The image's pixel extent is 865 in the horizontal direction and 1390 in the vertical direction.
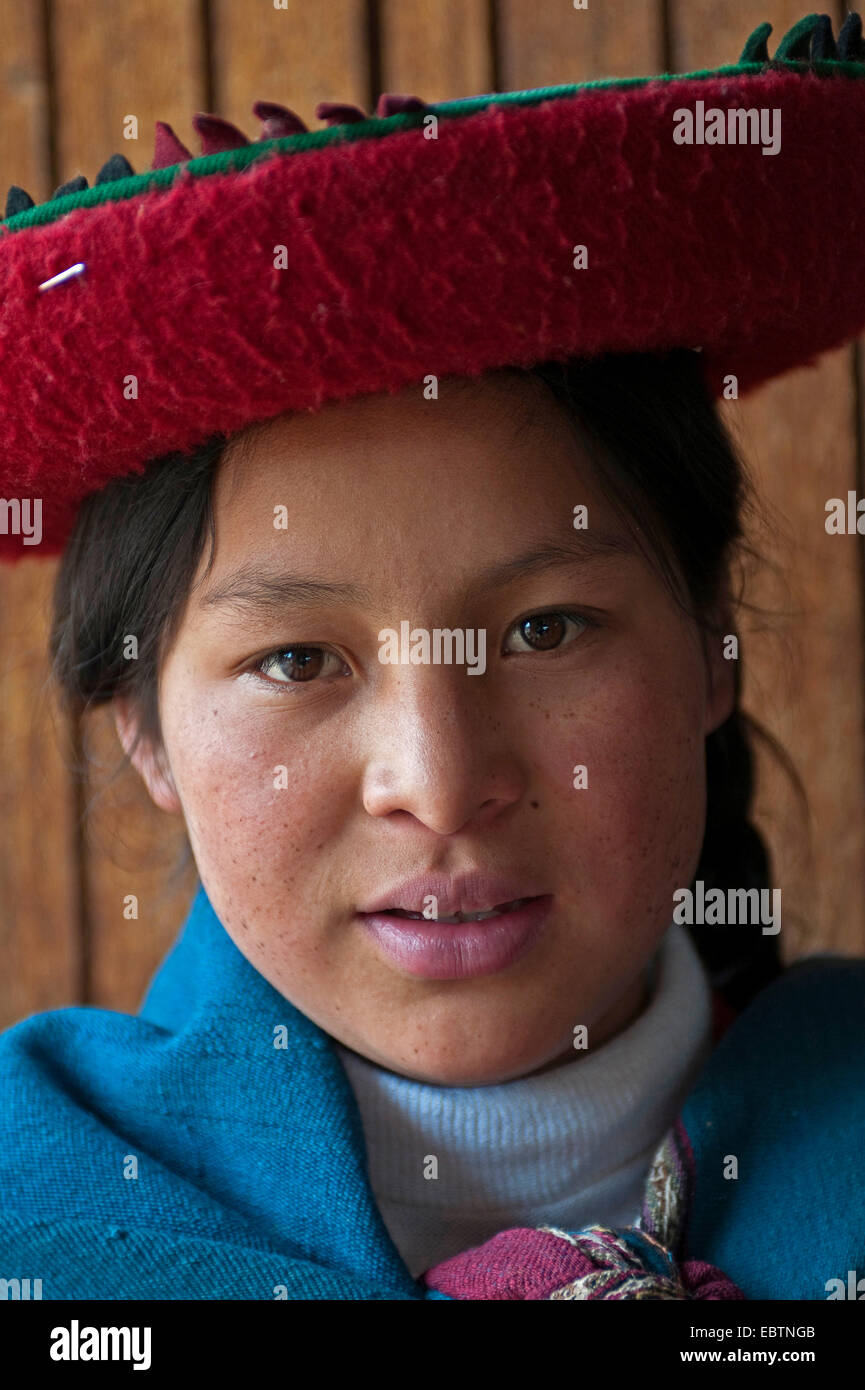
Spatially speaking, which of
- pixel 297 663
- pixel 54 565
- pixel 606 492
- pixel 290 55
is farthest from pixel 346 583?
pixel 290 55

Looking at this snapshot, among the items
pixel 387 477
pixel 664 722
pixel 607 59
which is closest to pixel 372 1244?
pixel 664 722

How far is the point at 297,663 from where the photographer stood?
3.03ft

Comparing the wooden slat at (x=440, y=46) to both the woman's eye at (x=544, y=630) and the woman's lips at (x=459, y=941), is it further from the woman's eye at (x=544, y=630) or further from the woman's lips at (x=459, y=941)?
the woman's lips at (x=459, y=941)

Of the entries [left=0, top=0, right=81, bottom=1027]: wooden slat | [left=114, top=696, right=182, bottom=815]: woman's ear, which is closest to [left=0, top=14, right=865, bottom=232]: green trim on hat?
[left=114, top=696, right=182, bottom=815]: woman's ear

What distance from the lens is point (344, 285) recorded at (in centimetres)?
77

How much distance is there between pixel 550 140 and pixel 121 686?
54 cm

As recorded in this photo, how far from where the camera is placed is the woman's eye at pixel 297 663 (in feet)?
3.01

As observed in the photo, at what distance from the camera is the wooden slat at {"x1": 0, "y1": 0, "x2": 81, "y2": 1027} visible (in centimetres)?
166

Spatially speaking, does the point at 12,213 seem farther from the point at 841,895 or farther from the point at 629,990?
the point at 841,895

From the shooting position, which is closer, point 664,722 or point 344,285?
point 344,285

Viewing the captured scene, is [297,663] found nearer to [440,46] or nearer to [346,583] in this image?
[346,583]

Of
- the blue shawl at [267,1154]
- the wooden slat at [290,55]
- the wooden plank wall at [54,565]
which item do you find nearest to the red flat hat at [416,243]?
the blue shawl at [267,1154]

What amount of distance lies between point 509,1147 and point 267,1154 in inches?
6.5

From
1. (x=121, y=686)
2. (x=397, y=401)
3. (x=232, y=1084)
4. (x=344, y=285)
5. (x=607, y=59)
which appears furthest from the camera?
(x=607, y=59)
